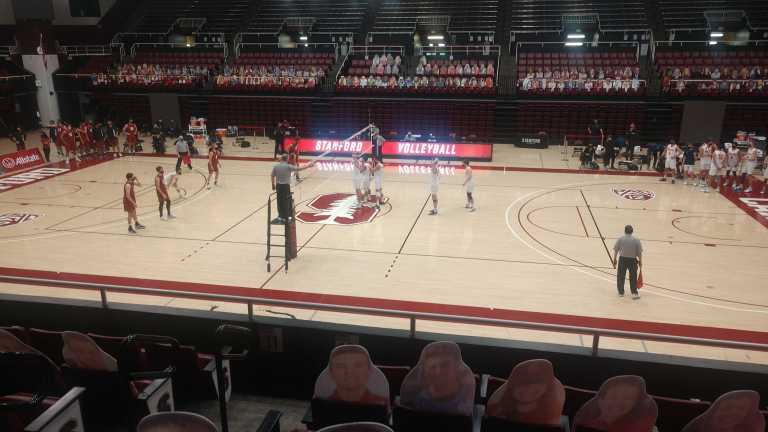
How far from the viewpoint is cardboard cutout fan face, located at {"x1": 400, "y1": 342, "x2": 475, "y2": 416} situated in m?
4.54

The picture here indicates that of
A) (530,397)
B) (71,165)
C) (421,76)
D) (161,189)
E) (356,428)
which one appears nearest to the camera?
(356,428)

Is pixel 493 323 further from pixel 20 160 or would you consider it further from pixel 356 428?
pixel 20 160

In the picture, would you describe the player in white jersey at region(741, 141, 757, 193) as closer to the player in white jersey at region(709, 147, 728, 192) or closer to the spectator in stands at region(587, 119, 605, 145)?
the player in white jersey at region(709, 147, 728, 192)

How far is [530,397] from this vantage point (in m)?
4.45

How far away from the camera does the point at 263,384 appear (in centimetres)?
617

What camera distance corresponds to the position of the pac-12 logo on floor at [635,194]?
18.6 m

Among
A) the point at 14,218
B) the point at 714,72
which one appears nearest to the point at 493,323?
the point at 14,218

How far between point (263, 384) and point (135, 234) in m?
10.3

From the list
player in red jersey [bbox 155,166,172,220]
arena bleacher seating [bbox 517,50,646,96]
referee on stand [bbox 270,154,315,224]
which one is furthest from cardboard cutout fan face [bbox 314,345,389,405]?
arena bleacher seating [bbox 517,50,646,96]

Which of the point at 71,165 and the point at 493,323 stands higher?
the point at 493,323

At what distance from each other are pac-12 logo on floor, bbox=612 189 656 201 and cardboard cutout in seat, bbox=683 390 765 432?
15.7m

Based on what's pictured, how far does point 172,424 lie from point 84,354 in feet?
7.70

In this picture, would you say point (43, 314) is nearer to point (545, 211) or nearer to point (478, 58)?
point (545, 211)

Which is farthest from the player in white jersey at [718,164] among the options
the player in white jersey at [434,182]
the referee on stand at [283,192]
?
the referee on stand at [283,192]
